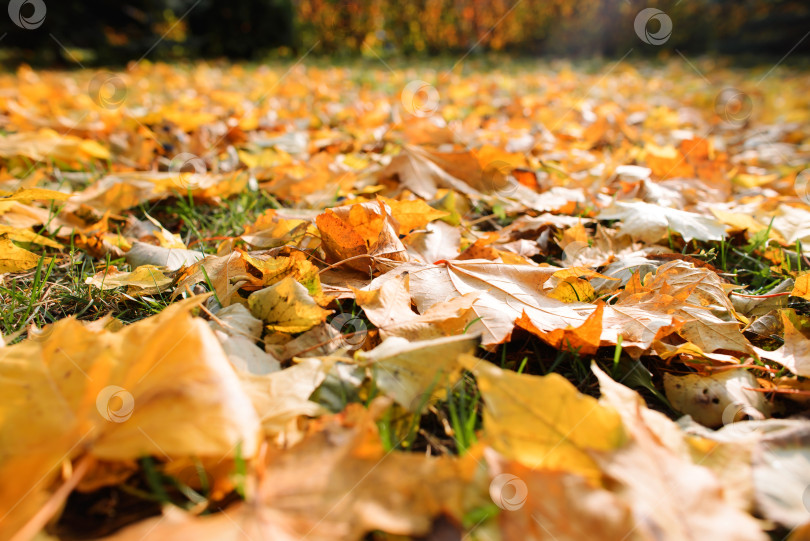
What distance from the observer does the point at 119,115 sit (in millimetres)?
2607

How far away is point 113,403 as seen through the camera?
1.90 ft

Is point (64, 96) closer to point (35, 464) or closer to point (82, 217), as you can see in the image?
point (82, 217)

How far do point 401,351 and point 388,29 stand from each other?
38.1 feet

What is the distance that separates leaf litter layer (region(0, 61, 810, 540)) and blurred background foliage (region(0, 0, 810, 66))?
715 cm

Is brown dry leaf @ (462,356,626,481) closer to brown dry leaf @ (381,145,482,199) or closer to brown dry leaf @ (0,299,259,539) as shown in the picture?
brown dry leaf @ (0,299,259,539)

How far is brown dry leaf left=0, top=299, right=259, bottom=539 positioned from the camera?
Result: 54 cm

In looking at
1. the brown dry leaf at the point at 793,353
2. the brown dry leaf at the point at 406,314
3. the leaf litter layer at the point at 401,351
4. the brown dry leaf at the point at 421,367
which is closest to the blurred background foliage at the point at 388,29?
the leaf litter layer at the point at 401,351

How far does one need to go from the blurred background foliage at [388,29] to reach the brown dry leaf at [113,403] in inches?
324

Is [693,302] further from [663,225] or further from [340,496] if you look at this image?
[340,496]

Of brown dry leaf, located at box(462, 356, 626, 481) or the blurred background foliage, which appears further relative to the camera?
the blurred background foliage

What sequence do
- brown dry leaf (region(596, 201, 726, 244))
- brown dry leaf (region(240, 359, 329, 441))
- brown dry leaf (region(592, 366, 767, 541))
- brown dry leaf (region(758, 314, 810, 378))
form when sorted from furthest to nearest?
brown dry leaf (region(596, 201, 726, 244))
brown dry leaf (region(758, 314, 810, 378))
brown dry leaf (region(240, 359, 329, 441))
brown dry leaf (region(592, 366, 767, 541))

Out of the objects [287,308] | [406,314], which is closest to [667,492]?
[406,314]

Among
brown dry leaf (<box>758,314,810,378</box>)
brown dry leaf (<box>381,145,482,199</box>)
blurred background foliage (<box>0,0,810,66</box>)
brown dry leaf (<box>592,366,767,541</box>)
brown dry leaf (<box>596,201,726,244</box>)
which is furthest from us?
blurred background foliage (<box>0,0,810,66</box>)

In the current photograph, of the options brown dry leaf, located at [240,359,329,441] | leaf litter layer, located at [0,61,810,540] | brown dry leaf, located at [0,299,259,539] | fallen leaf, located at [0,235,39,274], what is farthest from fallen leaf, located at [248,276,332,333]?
fallen leaf, located at [0,235,39,274]
